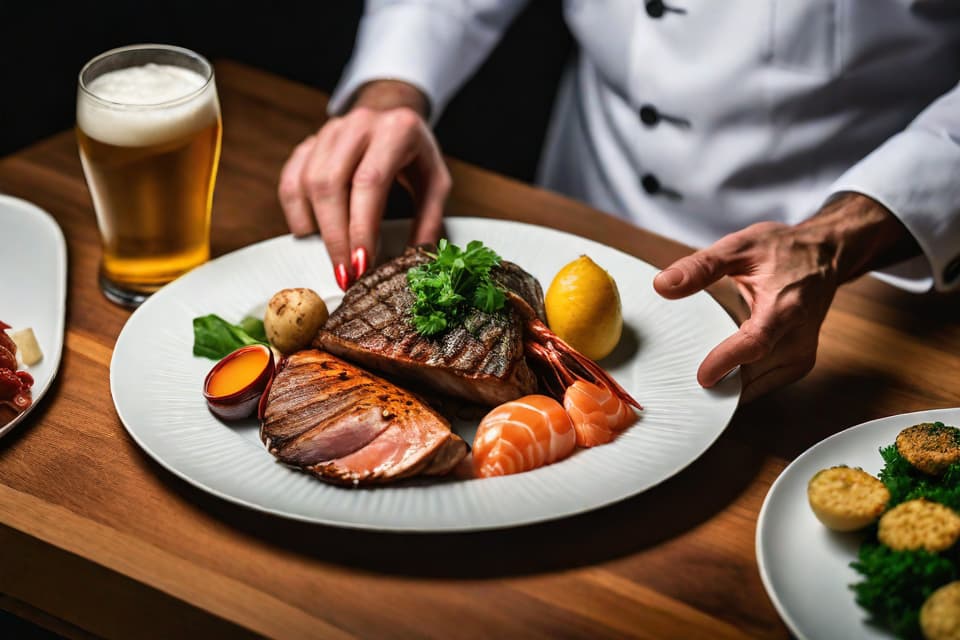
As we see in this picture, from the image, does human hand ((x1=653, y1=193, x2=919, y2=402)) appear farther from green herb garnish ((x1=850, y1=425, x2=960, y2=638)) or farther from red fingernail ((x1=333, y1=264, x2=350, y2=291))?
red fingernail ((x1=333, y1=264, x2=350, y2=291))

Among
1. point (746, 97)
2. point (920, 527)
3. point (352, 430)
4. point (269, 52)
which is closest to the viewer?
point (920, 527)

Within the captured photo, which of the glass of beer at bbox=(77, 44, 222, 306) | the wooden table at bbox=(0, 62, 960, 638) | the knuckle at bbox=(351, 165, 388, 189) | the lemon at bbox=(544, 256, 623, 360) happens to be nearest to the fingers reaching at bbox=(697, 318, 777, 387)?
the wooden table at bbox=(0, 62, 960, 638)

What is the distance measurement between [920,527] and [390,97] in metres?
1.75

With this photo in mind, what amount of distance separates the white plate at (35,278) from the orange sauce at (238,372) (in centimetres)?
32

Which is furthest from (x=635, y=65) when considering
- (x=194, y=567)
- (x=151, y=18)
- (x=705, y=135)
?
(x=151, y=18)

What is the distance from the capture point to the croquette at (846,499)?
142cm

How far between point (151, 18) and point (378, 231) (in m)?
2.10

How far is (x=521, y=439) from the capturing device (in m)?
1.62

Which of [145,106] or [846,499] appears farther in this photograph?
[145,106]

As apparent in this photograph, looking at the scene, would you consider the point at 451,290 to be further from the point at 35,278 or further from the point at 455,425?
the point at 35,278

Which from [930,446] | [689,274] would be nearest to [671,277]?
[689,274]

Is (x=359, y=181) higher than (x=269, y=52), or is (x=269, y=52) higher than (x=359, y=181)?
A: (x=359, y=181)

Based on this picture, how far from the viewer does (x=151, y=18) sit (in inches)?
145

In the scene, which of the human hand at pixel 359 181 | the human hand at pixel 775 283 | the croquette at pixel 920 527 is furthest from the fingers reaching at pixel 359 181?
the croquette at pixel 920 527
